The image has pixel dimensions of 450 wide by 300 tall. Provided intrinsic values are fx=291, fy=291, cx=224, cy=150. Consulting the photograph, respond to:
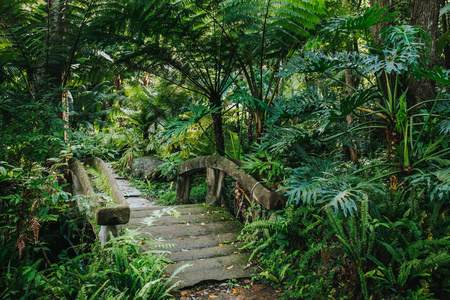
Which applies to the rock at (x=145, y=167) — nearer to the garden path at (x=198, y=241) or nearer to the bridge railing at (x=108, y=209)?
the garden path at (x=198, y=241)

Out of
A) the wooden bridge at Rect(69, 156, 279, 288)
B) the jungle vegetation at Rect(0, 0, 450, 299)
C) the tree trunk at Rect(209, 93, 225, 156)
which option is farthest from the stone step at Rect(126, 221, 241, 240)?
the tree trunk at Rect(209, 93, 225, 156)

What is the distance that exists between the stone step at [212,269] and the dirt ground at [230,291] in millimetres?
56

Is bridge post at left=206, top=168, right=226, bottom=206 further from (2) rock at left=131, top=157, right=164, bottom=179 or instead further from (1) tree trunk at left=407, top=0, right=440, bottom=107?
(2) rock at left=131, top=157, right=164, bottom=179

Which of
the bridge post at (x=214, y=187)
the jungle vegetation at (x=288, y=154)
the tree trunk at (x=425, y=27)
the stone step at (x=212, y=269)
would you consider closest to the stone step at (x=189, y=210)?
the bridge post at (x=214, y=187)

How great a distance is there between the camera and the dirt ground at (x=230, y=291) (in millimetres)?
2455

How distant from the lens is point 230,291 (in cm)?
255

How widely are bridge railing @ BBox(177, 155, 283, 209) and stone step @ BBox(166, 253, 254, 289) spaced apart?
0.63 meters

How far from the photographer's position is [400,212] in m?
2.49

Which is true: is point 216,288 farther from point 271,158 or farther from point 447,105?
point 447,105

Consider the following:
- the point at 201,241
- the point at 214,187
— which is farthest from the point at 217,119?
the point at 201,241

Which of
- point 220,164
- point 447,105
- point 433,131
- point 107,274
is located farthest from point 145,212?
point 447,105

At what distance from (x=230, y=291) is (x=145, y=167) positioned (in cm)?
553

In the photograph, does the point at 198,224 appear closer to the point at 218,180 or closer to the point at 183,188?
the point at 218,180

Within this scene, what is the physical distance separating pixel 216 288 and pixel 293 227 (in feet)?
2.94
